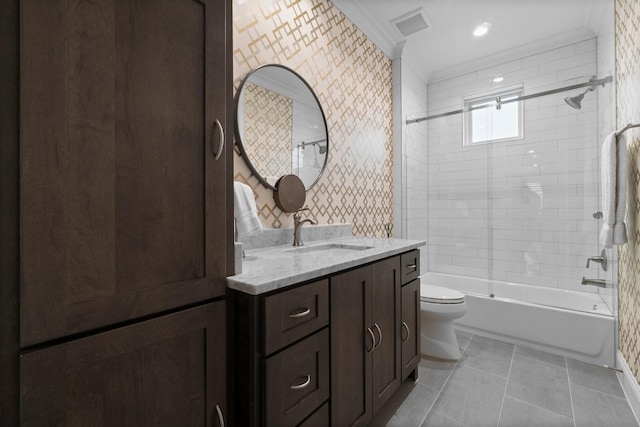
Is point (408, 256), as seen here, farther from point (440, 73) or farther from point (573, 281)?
point (440, 73)

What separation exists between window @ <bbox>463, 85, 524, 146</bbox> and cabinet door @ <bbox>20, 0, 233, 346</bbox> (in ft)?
9.25

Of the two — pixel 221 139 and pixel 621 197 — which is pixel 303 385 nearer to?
pixel 221 139

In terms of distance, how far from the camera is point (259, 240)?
1.64 m

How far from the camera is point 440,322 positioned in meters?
2.14

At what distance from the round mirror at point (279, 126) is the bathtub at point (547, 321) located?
6.15ft

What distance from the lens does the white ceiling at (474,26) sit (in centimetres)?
229

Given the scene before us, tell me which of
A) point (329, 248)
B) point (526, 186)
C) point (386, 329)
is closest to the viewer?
point (386, 329)

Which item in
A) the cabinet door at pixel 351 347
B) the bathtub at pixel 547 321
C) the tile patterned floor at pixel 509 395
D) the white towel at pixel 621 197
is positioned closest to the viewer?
the cabinet door at pixel 351 347

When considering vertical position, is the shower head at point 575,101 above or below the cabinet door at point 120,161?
above

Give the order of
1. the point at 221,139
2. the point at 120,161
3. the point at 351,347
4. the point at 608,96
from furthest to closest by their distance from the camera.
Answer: the point at 608,96 < the point at 351,347 < the point at 221,139 < the point at 120,161

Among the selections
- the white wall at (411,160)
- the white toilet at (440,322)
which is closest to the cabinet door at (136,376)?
the white toilet at (440,322)

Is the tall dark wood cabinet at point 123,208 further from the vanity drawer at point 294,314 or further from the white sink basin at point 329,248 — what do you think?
the white sink basin at point 329,248

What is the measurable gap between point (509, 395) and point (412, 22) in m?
2.73

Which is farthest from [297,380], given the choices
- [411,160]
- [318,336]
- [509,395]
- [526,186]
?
[526,186]
